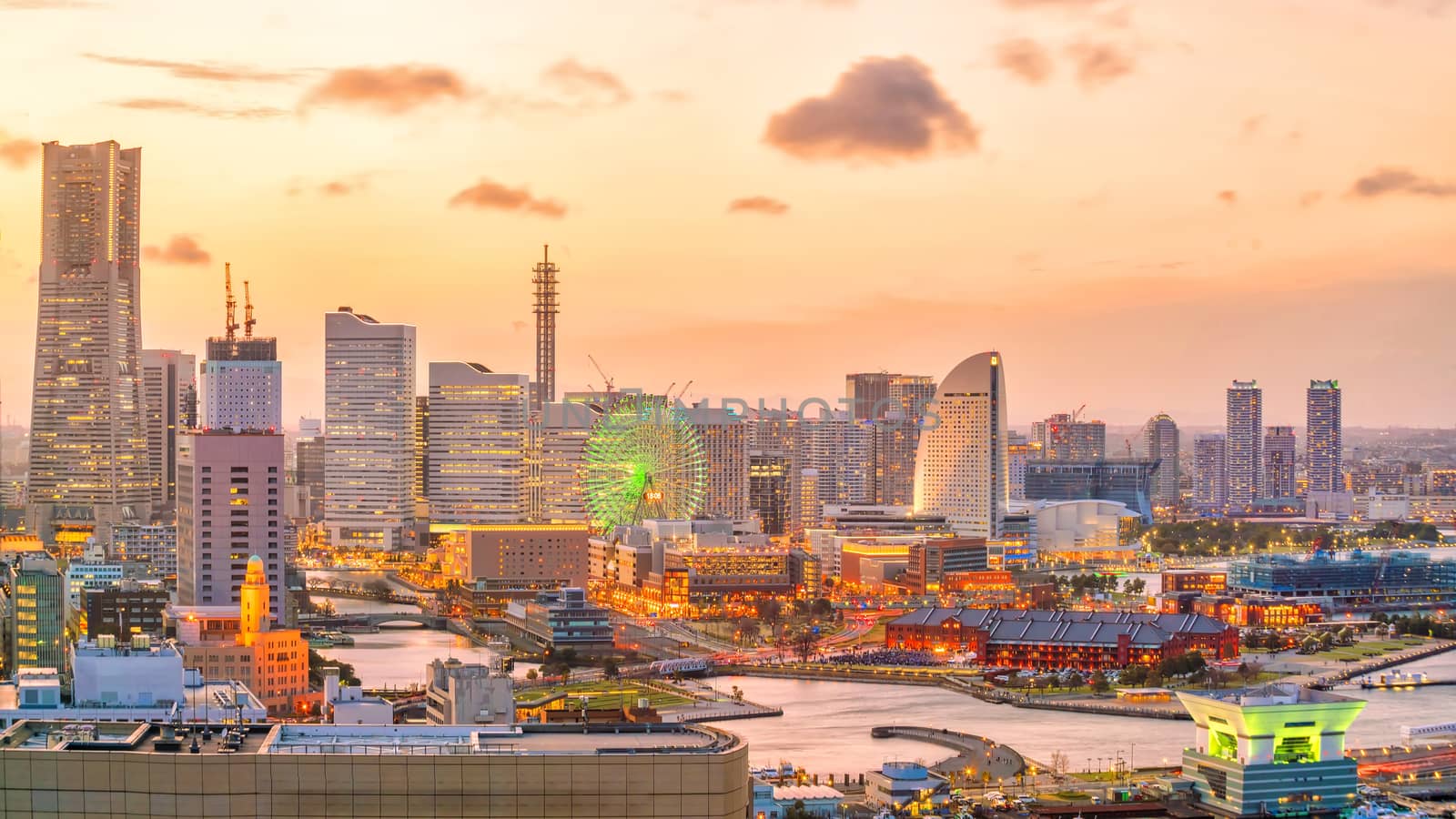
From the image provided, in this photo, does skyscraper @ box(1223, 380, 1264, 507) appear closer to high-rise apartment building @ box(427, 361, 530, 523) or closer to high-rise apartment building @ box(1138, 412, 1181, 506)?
high-rise apartment building @ box(1138, 412, 1181, 506)

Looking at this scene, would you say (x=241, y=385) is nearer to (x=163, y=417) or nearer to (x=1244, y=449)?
(x=163, y=417)

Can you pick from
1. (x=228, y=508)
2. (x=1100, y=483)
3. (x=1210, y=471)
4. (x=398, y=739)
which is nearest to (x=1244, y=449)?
(x=1210, y=471)

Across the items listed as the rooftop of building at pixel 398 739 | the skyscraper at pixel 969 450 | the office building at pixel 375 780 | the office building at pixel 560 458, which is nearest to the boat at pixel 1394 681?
the skyscraper at pixel 969 450

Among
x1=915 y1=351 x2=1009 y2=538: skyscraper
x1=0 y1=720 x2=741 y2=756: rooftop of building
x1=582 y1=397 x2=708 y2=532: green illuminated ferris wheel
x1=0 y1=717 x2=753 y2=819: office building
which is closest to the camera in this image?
x1=0 y1=717 x2=753 y2=819: office building

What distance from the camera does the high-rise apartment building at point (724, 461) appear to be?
56469 mm

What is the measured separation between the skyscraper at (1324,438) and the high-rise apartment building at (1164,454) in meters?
6.52

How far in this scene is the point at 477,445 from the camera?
5816cm

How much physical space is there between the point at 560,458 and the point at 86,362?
1465 cm

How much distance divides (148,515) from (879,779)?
40204 mm

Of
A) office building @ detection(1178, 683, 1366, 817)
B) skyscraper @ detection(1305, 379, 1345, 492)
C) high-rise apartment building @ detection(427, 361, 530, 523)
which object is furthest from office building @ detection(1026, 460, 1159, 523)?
office building @ detection(1178, 683, 1366, 817)

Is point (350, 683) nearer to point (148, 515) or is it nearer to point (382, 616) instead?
Answer: point (382, 616)

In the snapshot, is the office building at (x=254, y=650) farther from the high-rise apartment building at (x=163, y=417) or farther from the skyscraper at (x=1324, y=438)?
the skyscraper at (x=1324, y=438)

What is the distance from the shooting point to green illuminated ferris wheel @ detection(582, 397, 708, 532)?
42562 millimetres

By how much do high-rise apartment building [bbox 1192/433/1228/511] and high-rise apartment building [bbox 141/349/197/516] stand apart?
4656 centimetres
